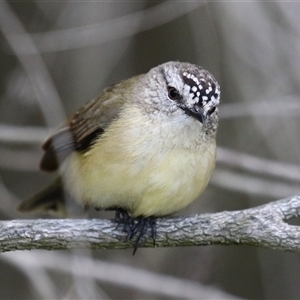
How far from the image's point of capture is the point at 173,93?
186 inches

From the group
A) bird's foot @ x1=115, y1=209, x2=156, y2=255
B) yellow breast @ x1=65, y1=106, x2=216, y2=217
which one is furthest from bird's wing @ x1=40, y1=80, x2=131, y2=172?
bird's foot @ x1=115, y1=209, x2=156, y2=255

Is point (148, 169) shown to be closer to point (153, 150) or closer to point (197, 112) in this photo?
point (153, 150)

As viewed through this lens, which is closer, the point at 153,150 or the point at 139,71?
the point at 153,150

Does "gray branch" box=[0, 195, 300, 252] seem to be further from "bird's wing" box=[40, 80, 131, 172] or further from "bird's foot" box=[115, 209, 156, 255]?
"bird's wing" box=[40, 80, 131, 172]

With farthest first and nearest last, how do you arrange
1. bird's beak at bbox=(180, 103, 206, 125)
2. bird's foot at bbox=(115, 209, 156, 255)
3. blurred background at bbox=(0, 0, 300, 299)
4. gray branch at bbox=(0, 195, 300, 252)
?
blurred background at bbox=(0, 0, 300, 299), bird's foot at bbox=(115, 209, 156, 255), bird's beak at bbox=(180, 103, 206, 125), gray branch at bbox=(0, 195, 300, 252)

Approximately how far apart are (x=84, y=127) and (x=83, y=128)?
14 mm

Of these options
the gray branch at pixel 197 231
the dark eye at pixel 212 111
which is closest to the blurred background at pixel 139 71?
the gray branch at pixel 197 231

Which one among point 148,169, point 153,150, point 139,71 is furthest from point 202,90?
point 139,71

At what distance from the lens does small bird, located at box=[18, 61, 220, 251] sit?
4559mm

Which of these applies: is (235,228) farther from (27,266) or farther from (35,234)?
(27,266)

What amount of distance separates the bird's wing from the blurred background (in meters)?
0.58

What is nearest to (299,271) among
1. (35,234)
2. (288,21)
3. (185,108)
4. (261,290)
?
(261,290)

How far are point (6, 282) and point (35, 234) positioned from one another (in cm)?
395

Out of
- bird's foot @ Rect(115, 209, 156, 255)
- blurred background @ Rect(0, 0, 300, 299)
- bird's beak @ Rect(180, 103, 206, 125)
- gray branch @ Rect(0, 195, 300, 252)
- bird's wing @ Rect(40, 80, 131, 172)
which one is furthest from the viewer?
blurred background @ Rect(0, 0, 300, 299)
